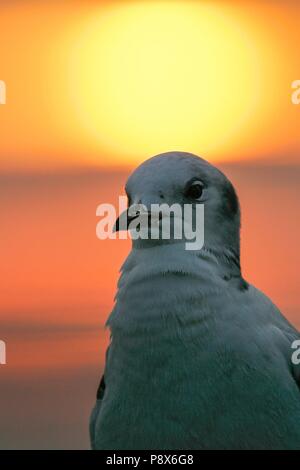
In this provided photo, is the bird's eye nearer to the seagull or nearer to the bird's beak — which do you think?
the seagull

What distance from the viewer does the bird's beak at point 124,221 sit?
2393 mm

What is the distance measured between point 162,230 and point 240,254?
0.32 metres

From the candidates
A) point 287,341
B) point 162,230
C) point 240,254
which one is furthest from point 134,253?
point 287,341

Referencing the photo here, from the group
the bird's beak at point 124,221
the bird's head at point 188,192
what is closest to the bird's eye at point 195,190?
the bird's head at point 188,192

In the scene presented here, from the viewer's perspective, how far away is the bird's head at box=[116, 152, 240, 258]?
2.46m

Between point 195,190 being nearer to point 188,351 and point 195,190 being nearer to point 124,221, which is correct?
point 124,221

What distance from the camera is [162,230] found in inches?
95.8

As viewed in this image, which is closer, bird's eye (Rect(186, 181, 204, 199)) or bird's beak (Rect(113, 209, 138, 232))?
bird's beak (Rect(113, 209, 138, 232))

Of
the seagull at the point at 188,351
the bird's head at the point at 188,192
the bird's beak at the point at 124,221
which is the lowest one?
the seagull at the point at 188,351

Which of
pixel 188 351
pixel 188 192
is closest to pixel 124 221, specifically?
pixel 188 192

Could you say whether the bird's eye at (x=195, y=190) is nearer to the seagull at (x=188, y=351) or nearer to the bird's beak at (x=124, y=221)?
the seagull at (x=188, y=351)

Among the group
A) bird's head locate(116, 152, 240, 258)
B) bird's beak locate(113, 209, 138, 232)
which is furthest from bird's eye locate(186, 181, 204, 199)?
bird's beak locate(113, 209, 138, 232)

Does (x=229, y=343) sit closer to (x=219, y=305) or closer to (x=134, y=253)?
Answer: (x=219, y=305)

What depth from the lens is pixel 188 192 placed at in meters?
2.50
